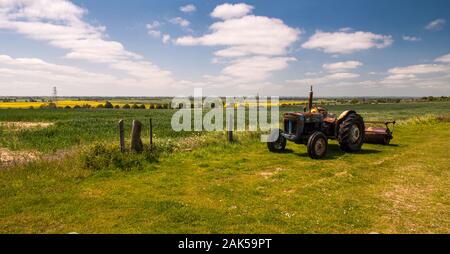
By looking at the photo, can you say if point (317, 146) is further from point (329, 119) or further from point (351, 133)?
point (351, 133)

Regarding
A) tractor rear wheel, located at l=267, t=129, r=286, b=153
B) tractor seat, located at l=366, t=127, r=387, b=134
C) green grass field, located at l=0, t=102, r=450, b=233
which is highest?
tractor seat, located at l=366, t=127, r=387, b=134

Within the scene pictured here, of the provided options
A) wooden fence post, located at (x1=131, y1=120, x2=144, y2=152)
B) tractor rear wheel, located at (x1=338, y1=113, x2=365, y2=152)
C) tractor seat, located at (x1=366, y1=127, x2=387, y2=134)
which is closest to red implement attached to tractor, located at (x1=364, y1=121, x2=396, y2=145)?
tractor seat, located at (x1=366, y1=127, x2=387, y2=134)

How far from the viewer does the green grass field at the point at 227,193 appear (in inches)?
219

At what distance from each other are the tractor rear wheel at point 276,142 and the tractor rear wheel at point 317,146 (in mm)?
1802

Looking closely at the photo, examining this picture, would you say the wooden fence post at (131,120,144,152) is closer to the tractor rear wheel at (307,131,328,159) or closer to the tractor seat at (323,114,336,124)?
the tractor rear wheel at (307,131,328,159)

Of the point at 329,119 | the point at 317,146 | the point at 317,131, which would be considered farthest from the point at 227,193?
the point at 329,119

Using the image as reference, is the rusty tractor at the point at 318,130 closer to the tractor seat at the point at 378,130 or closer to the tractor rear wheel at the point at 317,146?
the tractor rear wheel at the point at 317,146

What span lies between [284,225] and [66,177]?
6.14 m

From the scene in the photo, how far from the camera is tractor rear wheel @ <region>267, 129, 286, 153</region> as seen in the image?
41.8ft

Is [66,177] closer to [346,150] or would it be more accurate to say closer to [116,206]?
[116,206]

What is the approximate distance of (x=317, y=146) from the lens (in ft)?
37.2

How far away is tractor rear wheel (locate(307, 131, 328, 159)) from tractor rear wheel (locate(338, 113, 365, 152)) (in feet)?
4.74

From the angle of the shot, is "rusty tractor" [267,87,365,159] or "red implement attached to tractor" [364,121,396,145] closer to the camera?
"rusty tractor" [267,87,365,159]
